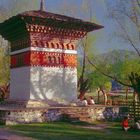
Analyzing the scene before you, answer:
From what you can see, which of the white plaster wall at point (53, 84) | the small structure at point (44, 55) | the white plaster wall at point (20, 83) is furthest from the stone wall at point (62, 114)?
the white plaster wall at point (20, 83)

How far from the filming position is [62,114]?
2577 centimetres

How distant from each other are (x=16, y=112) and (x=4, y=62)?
21702 mm

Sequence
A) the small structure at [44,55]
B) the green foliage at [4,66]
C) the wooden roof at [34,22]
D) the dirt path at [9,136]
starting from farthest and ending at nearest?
the green foliage at [4,66] → the small structure at [44,55] → the wooden roof at [34,22] → the dirt path at [9,136]

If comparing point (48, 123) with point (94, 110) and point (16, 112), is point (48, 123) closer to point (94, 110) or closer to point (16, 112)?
point (16, 112)

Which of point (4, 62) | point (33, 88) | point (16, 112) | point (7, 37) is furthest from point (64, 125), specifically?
point (4, 62)

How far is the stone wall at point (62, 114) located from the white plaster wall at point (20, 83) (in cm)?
336

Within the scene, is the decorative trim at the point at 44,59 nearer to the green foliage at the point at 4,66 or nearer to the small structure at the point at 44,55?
the small structure at the point at 44,55

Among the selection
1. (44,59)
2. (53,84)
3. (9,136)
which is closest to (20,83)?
(53,84)

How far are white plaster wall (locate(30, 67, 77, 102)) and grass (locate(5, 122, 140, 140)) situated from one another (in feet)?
16.2

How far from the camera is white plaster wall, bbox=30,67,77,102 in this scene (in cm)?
2819

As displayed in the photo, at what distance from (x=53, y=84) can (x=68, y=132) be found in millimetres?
9204

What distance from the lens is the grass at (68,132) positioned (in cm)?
1833

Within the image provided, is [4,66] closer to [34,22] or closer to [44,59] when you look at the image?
[44,59]

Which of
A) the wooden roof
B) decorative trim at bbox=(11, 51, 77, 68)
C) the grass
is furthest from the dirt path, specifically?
the wooden roof
